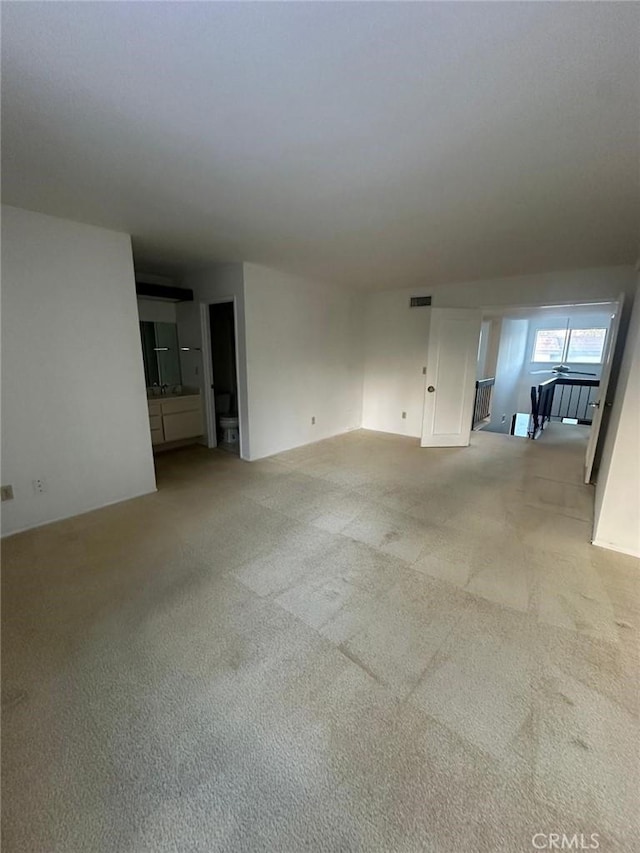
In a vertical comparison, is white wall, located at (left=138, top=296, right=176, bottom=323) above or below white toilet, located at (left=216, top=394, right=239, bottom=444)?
above

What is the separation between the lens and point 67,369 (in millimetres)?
2908

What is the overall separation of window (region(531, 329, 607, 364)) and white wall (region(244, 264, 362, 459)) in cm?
663

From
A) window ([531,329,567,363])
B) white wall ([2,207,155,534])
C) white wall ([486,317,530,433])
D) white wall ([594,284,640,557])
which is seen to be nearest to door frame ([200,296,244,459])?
white wall ([2,207,155,534])

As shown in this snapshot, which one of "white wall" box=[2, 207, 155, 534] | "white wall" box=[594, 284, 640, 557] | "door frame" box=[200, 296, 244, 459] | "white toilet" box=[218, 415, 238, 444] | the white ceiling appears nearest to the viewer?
the white ceiling

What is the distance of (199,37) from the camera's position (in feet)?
3.62

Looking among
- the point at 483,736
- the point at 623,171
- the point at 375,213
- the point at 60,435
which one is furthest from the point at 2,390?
the point at 623,171

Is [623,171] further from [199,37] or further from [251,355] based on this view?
[251,355]

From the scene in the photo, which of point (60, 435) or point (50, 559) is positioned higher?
point (60, 435)

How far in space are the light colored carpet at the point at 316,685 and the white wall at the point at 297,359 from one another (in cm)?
198

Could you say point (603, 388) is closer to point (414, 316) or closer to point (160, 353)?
Result: point (414, 316)

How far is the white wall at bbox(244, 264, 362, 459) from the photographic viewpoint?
434cm

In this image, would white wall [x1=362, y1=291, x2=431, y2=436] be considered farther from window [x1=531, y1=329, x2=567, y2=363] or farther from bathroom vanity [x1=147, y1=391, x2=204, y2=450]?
window [x1=531, y1=329, x2=567, y2=363]

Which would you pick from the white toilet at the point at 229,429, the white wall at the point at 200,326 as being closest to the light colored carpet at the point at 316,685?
the white wall at the point at 200,326

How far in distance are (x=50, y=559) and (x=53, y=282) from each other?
2.14m
